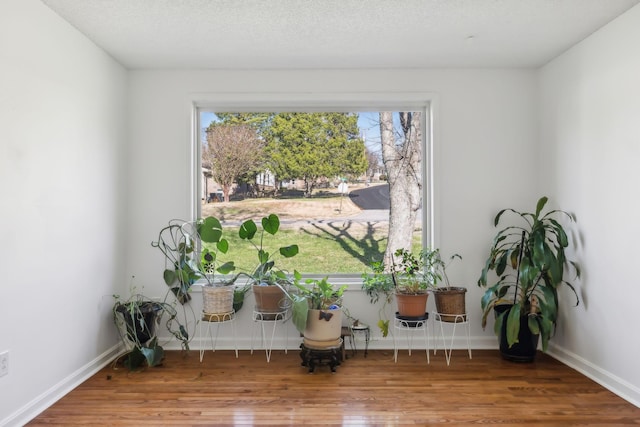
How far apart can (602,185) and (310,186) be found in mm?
2249

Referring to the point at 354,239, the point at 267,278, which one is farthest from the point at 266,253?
the point at 354,239

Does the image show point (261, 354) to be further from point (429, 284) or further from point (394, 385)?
point (429, 284)

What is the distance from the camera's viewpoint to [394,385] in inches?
108

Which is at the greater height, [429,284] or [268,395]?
[429,284]

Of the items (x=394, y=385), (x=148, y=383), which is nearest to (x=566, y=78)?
(x=394, y=385)

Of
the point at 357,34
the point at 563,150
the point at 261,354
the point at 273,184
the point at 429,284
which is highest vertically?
the point at 357,34

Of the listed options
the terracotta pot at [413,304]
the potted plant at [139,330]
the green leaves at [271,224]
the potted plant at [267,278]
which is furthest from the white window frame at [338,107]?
the potted plant at [139,330]

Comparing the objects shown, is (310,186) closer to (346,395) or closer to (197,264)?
(197,264)

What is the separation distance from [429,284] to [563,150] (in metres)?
1.50

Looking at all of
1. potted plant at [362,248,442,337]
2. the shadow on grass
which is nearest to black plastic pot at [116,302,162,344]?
the shadow on grass

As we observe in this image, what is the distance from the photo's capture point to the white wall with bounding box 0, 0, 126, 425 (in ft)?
7.14

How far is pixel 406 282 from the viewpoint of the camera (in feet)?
10.7

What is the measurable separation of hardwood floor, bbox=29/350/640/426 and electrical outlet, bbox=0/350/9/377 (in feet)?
1.18

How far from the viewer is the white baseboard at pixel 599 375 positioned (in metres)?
2.52
